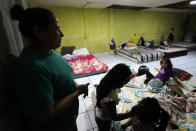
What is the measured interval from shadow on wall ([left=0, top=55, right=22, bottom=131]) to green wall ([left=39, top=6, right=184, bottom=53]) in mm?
4845

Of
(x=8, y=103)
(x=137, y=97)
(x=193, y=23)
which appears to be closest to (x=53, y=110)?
(x=8, y=103)

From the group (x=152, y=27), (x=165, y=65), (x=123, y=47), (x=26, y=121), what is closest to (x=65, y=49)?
(x=123, y=47)

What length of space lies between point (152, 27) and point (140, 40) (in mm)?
1749

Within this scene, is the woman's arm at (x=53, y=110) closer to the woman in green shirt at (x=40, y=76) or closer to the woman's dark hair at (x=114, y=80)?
the woman in green shirt at (x=40, y=76)

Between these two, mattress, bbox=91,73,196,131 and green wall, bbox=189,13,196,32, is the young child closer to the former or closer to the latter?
mattress, bbox=91,73,196,131

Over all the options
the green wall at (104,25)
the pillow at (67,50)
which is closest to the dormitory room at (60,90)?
the pillow at (67,50)

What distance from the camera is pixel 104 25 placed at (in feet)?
18.5

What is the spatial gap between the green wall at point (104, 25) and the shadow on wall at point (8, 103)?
4.85m

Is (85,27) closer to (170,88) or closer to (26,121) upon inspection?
(170,88)

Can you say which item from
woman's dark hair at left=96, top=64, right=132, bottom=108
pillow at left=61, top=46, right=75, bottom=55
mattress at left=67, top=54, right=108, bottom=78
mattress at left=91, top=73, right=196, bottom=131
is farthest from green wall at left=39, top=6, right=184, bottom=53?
woman's dark hair at left=96, top=64, right=132, bottom=108

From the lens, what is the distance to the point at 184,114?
1.42 meters

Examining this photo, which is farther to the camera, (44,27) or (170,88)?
(170,88)

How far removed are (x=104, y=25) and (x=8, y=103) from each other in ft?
18.7

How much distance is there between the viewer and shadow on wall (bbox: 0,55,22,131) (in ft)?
1.67
